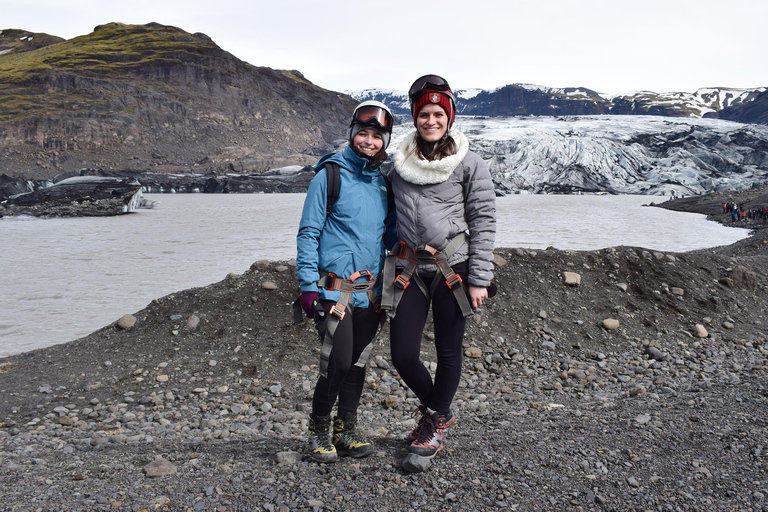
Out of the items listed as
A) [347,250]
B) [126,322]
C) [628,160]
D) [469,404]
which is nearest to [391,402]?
[469,404]

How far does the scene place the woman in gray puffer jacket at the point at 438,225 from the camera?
2.88 meters

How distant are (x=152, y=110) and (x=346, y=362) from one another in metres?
112

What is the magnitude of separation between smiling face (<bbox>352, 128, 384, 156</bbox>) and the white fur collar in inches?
6.1

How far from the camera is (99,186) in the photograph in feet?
146

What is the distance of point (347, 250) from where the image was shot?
2883mm

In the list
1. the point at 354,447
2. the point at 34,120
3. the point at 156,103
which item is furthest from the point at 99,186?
the point at 156,103

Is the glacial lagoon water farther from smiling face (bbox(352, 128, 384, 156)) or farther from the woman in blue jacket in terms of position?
smiling face (bbox(352, 128, 384, 156))

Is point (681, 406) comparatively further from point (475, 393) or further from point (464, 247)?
point (464, 247)

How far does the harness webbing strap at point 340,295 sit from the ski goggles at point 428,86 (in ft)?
3.34

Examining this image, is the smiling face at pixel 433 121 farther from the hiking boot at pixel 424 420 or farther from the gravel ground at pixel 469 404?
the gravel ground at pixel 469 404

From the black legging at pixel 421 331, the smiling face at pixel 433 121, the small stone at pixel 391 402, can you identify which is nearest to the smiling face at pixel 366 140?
the smiling face at pixel 433 121

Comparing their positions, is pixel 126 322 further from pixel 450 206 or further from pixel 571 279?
pixel 571 279

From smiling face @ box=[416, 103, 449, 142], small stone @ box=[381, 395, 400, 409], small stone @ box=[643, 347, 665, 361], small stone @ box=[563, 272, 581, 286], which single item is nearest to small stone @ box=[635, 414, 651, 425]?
small stone @ box=[381, 395, 400, 409]

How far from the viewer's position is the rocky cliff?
Answer: 86.0 meters
